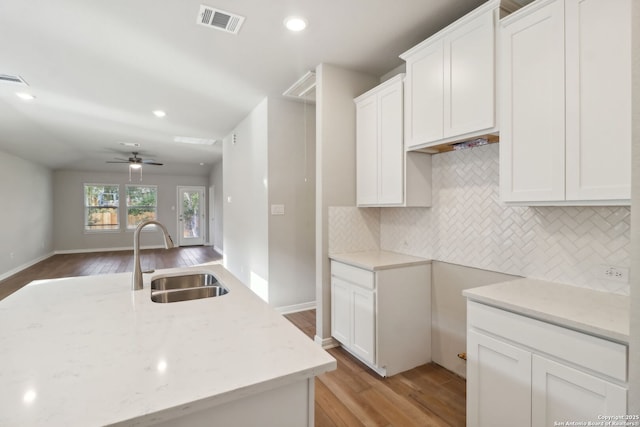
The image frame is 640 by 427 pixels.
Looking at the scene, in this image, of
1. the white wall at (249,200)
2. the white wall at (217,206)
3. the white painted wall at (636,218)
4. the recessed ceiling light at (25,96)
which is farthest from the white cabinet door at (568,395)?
the white wall at (217,206)

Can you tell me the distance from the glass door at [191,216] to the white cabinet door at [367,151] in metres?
9.02

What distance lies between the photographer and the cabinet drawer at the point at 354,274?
247 cm

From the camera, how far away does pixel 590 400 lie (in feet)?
4.13

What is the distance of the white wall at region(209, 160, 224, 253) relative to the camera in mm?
9095

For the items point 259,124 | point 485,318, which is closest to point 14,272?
point 259,124

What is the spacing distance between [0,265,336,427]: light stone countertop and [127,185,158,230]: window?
31.3 feet

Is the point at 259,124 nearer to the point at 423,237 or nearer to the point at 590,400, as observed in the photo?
the point at 423,237

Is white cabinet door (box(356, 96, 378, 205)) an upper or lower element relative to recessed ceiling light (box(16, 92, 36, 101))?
lower

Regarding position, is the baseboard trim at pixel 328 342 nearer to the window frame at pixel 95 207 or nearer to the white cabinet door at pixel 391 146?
the white cabinet door at pixel 391 146

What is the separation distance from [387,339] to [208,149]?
6.36 m

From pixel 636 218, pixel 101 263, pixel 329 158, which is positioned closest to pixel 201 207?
pixel 101 263

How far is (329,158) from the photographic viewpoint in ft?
9.91

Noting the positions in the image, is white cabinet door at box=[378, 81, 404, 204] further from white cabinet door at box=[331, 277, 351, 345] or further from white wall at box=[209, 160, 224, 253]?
white wall at box=[209, 160, 224, 253]

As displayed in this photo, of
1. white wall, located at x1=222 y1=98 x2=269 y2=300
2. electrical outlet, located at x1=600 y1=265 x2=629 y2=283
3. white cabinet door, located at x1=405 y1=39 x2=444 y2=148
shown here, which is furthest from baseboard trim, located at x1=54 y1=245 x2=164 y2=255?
electrical outlet, located at x1=600 y1=265 x2=629 y2=283
